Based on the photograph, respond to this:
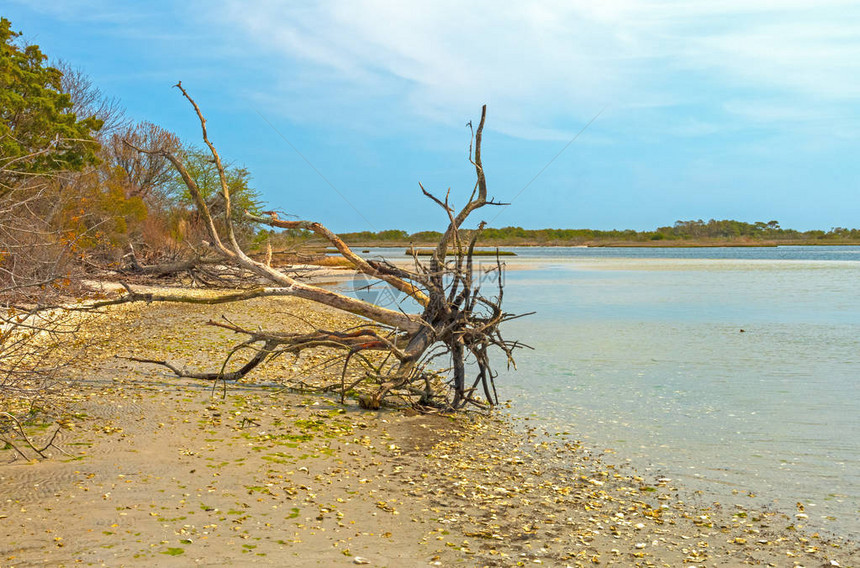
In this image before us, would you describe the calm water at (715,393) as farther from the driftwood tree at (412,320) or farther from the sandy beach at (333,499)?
the driftwood tree at (412,320)

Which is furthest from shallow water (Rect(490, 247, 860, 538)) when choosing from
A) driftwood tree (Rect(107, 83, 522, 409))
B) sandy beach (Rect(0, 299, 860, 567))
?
driftwood tree (Rect(107, 83, 522, 409))

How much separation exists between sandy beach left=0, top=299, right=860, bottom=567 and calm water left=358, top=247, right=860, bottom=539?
32.8 inches

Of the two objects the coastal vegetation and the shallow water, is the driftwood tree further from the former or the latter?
the shallow water

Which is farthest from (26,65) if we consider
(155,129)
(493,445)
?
(493,445)

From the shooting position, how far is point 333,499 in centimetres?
593

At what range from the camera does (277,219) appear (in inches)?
442

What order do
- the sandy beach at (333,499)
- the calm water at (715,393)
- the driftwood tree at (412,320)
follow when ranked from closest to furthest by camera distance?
1. the sandy beach at (333,499)
2. the calm water at (715,393)
3. the driftwood tree at (412,320)

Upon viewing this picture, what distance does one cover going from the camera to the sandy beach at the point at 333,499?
4.83 metres

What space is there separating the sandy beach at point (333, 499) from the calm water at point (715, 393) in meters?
0.83

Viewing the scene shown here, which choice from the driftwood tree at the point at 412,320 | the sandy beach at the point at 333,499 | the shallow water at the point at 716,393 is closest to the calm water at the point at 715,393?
the shallow water at the point at 716,393

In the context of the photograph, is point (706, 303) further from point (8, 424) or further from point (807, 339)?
point (8, 424)

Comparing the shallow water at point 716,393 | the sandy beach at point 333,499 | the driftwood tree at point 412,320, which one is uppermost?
the driftwood tree at point 412,320

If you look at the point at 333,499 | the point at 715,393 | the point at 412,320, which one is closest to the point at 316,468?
the point at 333,499

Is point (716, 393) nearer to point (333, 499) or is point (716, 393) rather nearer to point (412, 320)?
point (412, 320)
